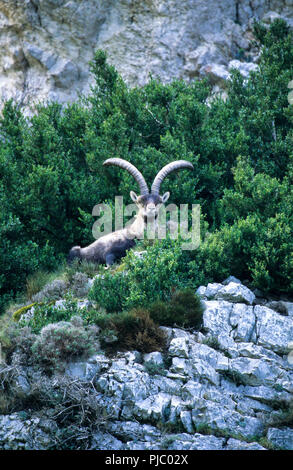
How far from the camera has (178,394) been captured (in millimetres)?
10805

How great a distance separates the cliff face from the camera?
28109 millimetres

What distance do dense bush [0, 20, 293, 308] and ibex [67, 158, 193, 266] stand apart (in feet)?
4.30

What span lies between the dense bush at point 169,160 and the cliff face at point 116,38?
12.5ft

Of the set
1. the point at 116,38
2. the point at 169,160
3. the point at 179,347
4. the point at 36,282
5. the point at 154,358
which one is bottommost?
the point at 154,358

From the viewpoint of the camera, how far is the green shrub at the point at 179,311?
12.3 metres

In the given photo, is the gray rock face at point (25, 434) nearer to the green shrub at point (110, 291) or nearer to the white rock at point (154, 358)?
the white rock at point (154, 358)

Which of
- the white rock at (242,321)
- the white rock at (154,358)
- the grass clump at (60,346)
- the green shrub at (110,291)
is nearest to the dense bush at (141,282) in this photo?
the green shrub at (110,291)

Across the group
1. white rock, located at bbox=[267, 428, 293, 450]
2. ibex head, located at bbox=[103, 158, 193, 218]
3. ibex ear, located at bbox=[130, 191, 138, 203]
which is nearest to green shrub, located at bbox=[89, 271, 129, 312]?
ibex head, located at bbox=[103, 158, 193, 218]

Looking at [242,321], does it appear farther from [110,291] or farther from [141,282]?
[110,291]

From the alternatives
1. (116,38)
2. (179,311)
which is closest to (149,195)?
(179,311)

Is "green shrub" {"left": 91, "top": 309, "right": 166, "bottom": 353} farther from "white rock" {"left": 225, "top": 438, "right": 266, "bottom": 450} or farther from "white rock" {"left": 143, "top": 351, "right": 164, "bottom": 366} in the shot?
"white rock" {"left": 225, "top": 438, "right": 266, "bottom": 450}

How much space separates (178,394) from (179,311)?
6.78 feet

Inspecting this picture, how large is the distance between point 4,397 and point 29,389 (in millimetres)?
453
